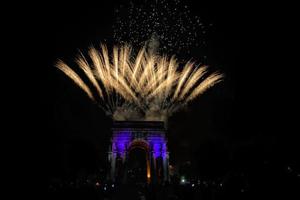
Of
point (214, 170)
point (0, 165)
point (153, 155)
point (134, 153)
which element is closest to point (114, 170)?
point (153, 155)

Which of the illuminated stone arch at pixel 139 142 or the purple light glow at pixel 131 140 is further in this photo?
the purple light glow at pixel 131 140

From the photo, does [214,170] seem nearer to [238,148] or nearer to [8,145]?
[238,148]

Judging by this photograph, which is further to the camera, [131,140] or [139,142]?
[139,142]

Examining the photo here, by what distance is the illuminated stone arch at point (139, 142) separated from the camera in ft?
206

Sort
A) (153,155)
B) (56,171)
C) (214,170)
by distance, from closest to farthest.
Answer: (56,171) → (214,170) → (153,155)

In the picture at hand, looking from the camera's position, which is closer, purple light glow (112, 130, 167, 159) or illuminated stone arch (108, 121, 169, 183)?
illuminated stone arch (108, 121, 169, 183)

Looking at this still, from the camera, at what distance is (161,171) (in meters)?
60.5

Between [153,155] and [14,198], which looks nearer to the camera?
[14,198]

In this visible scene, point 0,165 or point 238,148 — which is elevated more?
point 238,148

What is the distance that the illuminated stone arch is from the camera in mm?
62906

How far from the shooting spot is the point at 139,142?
6788 cm

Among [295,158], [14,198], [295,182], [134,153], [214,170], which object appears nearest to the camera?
[14,198]

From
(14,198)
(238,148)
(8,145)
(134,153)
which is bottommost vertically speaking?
(14,198)

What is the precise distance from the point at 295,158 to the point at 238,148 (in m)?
14.0
